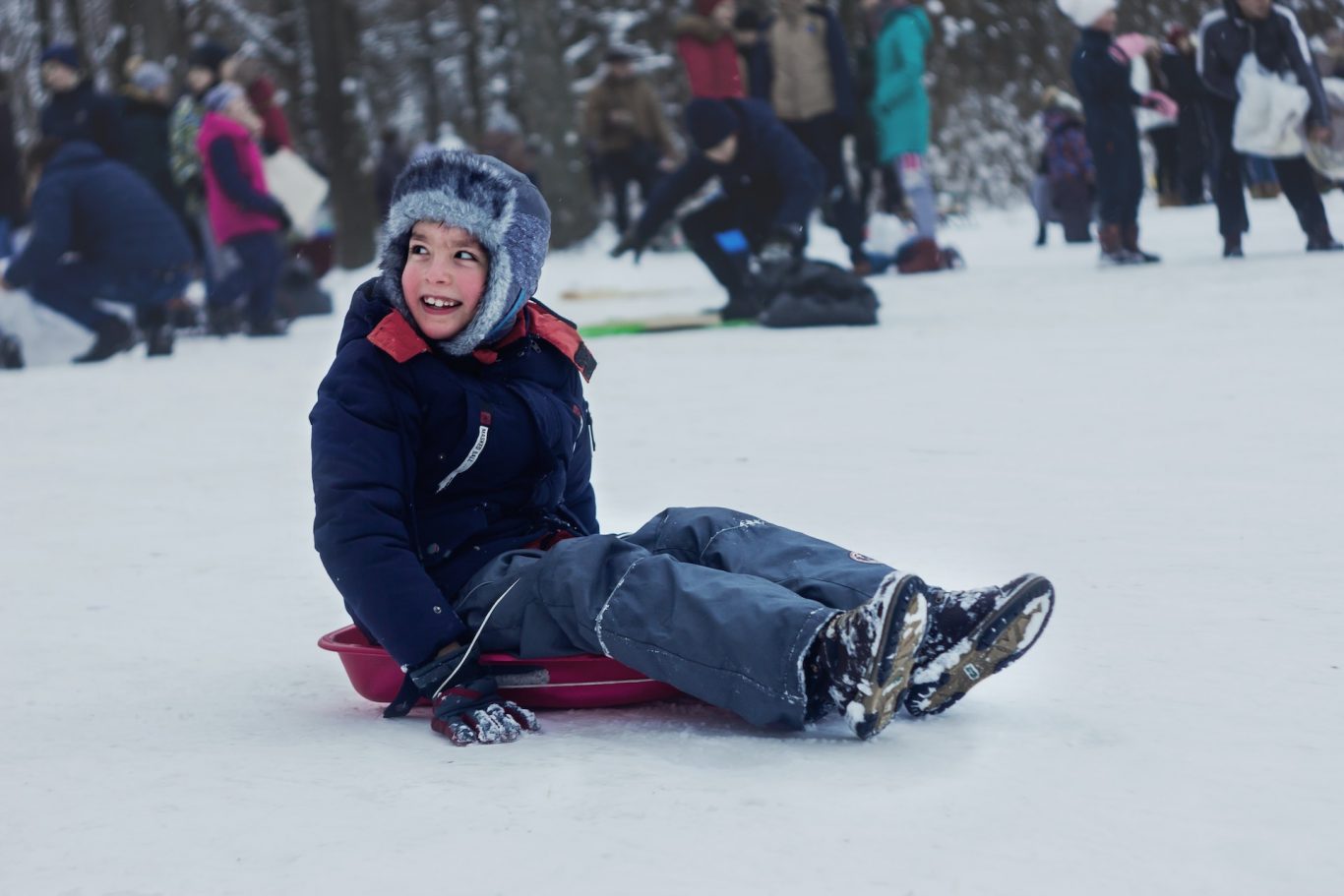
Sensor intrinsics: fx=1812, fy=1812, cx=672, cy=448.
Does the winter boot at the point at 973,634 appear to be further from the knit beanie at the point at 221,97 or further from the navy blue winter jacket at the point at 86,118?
the knit beanie at the point at 221,97

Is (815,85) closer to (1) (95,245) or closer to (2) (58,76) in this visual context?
(2) (58,76)

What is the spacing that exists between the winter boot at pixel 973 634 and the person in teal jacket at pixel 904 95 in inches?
369

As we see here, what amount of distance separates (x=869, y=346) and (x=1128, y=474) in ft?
10.8

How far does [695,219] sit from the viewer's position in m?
9.05

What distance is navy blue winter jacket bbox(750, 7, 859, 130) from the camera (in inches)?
433

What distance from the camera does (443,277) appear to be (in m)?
2.65

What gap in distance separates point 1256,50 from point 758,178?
2.88 m

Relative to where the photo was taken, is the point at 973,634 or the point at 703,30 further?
the point at 703,30

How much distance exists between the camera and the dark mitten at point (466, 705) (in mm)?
2426

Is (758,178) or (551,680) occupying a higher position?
(758,178)

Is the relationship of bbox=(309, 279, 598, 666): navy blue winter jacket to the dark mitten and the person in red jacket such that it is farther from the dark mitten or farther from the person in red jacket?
the person in red jacket

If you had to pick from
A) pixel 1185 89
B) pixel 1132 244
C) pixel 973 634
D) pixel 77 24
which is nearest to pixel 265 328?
pixel 1132 244

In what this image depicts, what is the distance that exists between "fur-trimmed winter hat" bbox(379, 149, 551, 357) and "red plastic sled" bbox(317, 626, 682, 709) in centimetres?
46

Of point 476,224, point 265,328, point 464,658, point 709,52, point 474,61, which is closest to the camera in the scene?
point 464,658
